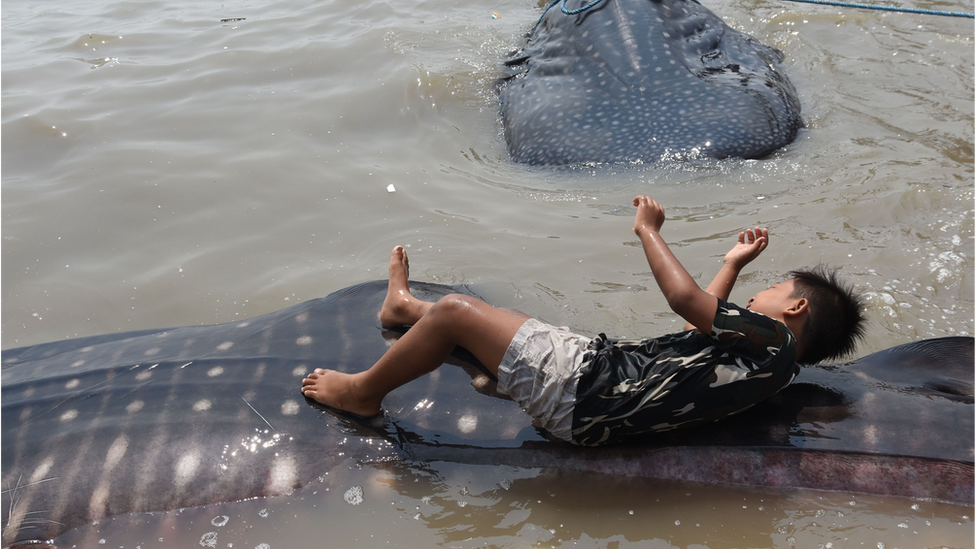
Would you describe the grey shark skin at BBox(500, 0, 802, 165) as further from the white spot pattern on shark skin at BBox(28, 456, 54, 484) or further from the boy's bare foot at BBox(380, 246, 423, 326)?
the white spot pattern on shark skin at BBox(28, 456, 54, 484)

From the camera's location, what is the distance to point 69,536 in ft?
7.23

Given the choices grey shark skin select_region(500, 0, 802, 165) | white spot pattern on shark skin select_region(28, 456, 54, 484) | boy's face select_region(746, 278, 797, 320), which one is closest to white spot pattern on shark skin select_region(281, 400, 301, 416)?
white spot pattern on shark skin select_region(28, 456, 54, 484)

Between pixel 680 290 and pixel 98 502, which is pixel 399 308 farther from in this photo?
pixel 98 502

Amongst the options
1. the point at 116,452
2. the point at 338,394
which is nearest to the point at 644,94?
the point at 338,394

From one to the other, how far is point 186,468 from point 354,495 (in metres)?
0.56

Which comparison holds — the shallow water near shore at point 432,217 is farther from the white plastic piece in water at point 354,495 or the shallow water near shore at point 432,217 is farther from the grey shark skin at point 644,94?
the grey shark skin at point 644,94

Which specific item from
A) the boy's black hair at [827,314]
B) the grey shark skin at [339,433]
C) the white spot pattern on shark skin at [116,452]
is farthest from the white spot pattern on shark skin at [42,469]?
the boy's black hair at [827,314]

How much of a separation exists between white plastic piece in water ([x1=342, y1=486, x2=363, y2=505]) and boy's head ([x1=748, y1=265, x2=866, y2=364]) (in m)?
1.55

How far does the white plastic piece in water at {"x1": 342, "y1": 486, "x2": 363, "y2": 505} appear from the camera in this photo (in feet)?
7.55

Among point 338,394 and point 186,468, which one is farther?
point 338,394

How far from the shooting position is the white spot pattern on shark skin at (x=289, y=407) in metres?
2.48

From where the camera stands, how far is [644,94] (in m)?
5.09

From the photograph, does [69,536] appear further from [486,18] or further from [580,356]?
[486,18]

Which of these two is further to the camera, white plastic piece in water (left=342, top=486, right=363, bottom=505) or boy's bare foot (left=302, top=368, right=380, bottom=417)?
boy's bare foot (left=302, top=368, right=380, bottom=417)
